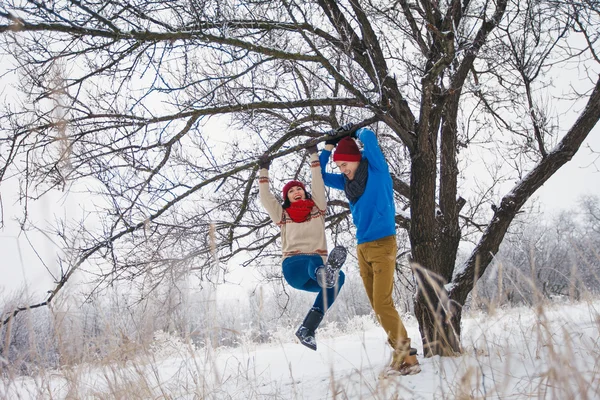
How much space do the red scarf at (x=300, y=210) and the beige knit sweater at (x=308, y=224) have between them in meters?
0.03

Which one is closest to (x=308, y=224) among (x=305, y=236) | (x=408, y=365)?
(x=305, y=236)

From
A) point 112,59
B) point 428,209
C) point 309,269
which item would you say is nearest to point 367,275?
point 309,269

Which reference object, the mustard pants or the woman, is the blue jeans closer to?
the woman

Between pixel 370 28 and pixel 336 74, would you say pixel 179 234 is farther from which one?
pixel 370 28

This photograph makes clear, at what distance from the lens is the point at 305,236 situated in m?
3.52

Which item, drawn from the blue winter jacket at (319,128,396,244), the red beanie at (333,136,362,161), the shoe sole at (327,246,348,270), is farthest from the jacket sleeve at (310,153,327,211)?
the shoe sole at (327,246,348,270)

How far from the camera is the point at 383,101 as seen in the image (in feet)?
11.7

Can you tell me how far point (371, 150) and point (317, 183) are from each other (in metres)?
0.48

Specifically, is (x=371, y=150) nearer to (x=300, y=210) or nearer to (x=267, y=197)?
(x=300, y=210)

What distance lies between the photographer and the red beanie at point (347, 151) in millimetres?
3365

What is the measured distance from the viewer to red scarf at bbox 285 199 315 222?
355 centimetres

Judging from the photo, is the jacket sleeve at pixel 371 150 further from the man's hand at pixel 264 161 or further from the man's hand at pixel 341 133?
the man's hand at pixel 264 161

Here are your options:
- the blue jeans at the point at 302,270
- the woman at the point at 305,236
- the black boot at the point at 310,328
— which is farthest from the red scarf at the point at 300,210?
the black boot at the point at 310,328

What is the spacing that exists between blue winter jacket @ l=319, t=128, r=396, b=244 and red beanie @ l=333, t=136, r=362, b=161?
66mm
